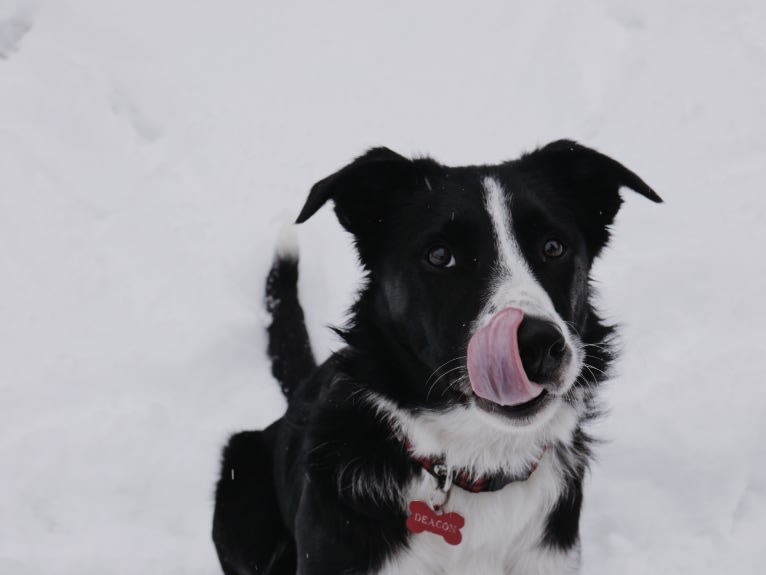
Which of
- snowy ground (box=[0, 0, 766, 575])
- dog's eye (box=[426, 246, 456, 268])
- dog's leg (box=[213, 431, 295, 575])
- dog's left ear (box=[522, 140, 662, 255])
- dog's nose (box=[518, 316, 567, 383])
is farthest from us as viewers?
snowy ground (box=[0, 0, 766, 575])

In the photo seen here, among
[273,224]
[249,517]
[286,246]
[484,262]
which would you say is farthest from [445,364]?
[273,224]

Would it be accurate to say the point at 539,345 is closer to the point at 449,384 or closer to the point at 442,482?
the point at 449,384

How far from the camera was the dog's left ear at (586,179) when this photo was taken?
2936mm

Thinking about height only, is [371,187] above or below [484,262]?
above

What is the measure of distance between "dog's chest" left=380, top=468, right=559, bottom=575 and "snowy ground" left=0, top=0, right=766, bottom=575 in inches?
42.5

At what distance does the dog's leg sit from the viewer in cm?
349

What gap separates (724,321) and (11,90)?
528cm

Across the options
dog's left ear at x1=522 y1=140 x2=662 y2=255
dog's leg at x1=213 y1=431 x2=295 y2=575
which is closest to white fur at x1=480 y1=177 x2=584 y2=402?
dog's left ear at x1=522 y1=140 x2=662 y2=255

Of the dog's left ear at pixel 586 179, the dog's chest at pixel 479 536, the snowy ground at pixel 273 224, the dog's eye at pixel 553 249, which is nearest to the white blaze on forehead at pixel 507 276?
the dog's eye at pixel 553 249

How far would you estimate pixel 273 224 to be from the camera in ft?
18.4

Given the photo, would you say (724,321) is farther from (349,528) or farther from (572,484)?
(349,528)

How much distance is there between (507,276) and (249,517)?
1.73 metres

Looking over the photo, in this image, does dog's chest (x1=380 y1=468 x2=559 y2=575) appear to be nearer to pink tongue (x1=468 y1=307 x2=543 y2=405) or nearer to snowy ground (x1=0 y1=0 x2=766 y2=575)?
pink tongue (x1=468 y1=307 x2=543 y2=405)

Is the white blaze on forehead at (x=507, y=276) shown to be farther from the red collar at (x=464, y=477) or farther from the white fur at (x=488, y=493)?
the red collar at (x=464, y=477)
